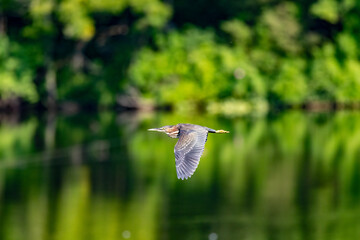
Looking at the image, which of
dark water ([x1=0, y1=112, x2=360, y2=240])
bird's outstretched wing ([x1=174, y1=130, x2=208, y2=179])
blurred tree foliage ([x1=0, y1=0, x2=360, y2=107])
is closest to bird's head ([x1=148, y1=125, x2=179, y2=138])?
bird's outstretched wing ([x1=174, y1=130, x2=208, y2=179])

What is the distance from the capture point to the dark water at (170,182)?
77.3ft

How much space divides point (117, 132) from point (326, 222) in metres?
14.3

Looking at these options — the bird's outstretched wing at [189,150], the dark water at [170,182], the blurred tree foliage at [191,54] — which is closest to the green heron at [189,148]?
the bird's outstretched wing at [189,150]

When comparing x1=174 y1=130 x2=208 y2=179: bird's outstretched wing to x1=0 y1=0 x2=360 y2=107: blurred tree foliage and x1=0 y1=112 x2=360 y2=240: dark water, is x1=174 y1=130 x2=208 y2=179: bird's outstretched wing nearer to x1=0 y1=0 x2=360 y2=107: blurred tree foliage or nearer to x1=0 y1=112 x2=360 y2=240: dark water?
x1=0 y1=112 x2=360 y2=240: dark water

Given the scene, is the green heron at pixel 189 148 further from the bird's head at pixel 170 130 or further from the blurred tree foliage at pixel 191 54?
the blurred tree foliage at pixel 191 54

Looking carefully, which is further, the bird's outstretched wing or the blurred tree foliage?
the blurred tree foliage

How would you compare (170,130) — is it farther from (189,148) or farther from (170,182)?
(170,182)

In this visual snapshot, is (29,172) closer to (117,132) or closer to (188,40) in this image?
(117,132)

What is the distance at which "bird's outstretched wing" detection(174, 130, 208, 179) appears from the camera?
723cm

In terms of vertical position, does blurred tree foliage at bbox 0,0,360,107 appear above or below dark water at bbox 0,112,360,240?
above

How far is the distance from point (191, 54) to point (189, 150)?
38026 mm

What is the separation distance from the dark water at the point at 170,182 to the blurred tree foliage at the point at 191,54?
3.11 m

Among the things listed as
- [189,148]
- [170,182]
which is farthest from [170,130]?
[170,182]

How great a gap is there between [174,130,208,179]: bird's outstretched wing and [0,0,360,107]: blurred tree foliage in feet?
113
